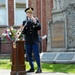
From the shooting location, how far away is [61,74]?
977cm

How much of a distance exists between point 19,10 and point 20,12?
0.20 meters

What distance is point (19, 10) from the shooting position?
2652cm

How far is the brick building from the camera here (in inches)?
1027

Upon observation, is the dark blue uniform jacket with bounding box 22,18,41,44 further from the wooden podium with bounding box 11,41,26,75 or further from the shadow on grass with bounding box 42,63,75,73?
the shadow on grass with bounding box 42,63,75,73

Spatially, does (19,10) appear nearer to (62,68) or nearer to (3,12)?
(3,12)

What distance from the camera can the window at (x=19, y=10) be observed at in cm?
2636

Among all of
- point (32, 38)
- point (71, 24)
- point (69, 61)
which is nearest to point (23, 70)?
point (32, 38)

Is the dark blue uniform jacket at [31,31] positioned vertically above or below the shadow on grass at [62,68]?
above

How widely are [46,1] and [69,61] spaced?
1387cm

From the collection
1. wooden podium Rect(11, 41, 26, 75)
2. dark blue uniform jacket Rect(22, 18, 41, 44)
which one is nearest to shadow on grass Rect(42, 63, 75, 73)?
dark blue uniform jacket Rect(22, 18, 41, 44)

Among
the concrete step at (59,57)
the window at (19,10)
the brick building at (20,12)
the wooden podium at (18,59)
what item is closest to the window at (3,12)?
the brick building at (20,12)

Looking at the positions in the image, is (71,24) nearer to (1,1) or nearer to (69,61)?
(69,61)

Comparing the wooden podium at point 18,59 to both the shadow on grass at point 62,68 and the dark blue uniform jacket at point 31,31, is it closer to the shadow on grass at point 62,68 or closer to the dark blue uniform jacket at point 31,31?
the dark blue uniform jacket at point 31,31

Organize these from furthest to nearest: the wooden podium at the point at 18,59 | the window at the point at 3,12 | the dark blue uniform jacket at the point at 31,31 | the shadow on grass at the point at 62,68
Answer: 1. the window at the point at 3,12
2. the shadow on grass at the point at 62,68
3. the dark blue uniform jacket at the point at 31,31
4. the wooden podium at the point at 18,59
